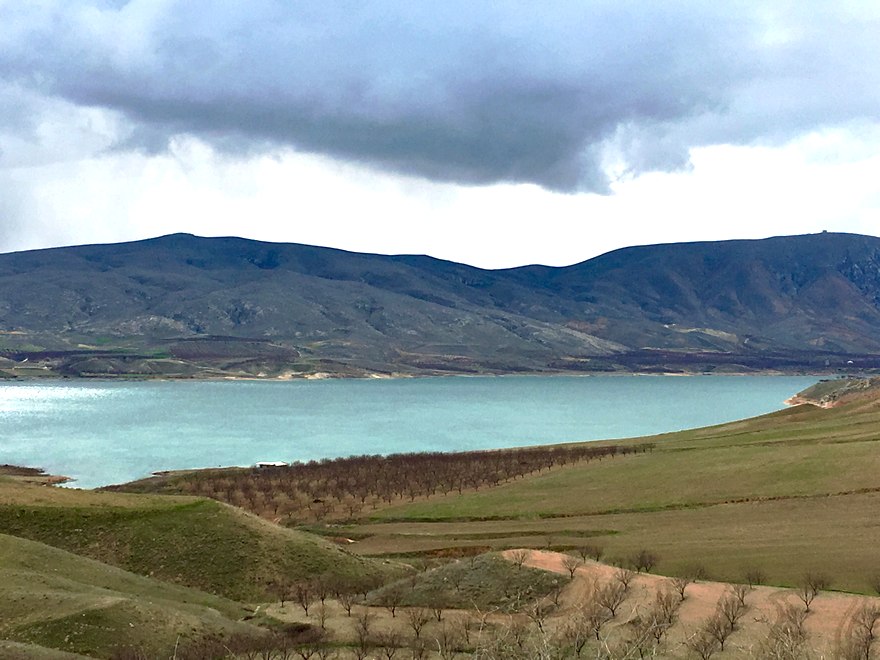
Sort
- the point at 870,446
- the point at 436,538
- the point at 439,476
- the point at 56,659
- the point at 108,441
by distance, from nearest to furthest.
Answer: the point at 56,659 < the point at 436,538 < the point at 870,446 < the point at 439,476 < the point at 108,441

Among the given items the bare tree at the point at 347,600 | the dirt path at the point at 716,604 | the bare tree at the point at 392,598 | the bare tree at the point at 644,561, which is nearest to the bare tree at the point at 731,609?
the dirt path at the point at 716,604

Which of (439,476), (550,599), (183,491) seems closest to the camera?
(550,599)

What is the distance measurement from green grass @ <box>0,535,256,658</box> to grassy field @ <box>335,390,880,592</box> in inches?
1024

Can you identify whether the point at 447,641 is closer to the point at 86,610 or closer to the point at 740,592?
the point at 740,592

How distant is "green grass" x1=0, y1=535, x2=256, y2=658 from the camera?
43.5 meters

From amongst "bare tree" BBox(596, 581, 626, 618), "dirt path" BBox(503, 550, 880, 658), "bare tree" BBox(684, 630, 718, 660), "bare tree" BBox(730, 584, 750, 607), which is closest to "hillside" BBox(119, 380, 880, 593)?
"bare tree" BBox(730, 584, 750, 607)

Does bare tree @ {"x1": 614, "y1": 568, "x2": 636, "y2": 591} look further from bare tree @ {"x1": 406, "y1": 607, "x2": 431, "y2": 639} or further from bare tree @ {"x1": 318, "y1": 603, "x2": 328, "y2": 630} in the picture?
bare tree @ {"x1": 318, "y1": 603, "x2": 328, "y2": 630}

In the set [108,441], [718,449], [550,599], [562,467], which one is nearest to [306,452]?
[108,441]

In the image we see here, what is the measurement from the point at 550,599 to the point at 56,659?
1127 inches

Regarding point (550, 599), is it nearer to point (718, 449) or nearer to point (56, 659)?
point (56, 659)

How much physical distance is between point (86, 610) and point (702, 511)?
60.8m

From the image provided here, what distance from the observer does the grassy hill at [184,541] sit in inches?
2472

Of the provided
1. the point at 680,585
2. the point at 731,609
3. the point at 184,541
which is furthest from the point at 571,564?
the point at 184,541

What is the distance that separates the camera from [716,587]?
180 ft
